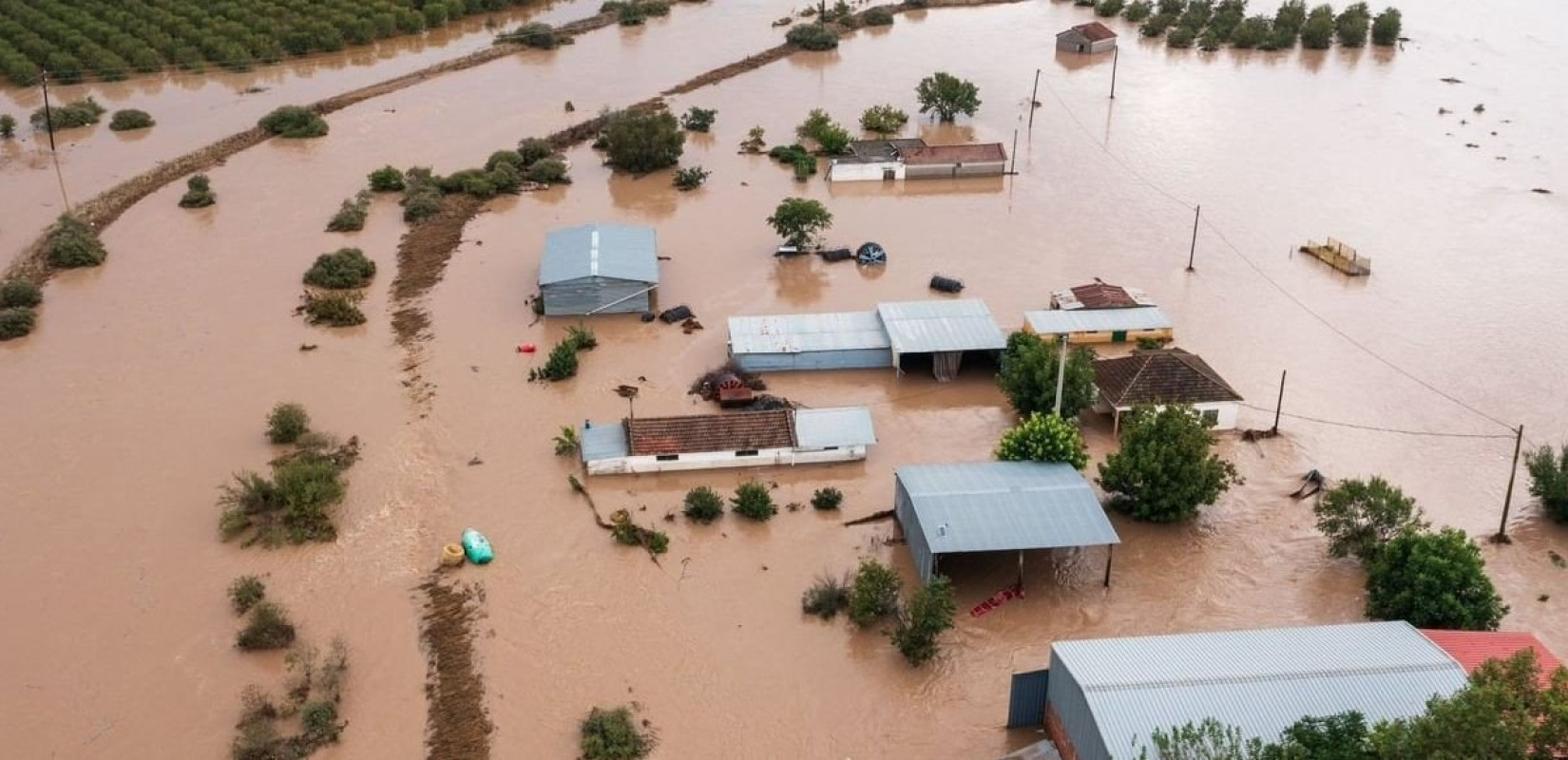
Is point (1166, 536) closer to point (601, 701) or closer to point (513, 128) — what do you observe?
point (601, 701)

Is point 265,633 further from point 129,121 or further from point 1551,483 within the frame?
point 129,121

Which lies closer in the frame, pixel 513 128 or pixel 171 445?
pixel 171 445

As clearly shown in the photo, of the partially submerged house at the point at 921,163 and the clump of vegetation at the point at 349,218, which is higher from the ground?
the partially submerged house at the point at 921,163

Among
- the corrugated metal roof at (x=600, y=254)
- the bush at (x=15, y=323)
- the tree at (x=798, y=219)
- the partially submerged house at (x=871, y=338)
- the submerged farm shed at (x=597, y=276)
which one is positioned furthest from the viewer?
the tree at (x=798, y=219)

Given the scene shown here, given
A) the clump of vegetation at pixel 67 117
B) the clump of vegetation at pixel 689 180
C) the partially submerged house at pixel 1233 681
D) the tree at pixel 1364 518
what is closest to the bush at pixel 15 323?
the clump of vegetation at pixel 67 117

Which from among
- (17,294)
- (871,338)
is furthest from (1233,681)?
(17,294)

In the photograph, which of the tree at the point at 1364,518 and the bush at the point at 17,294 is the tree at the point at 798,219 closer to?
the tree at the point at 1364,518

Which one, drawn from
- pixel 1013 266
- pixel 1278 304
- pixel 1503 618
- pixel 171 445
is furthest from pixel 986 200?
pixel 171 445
